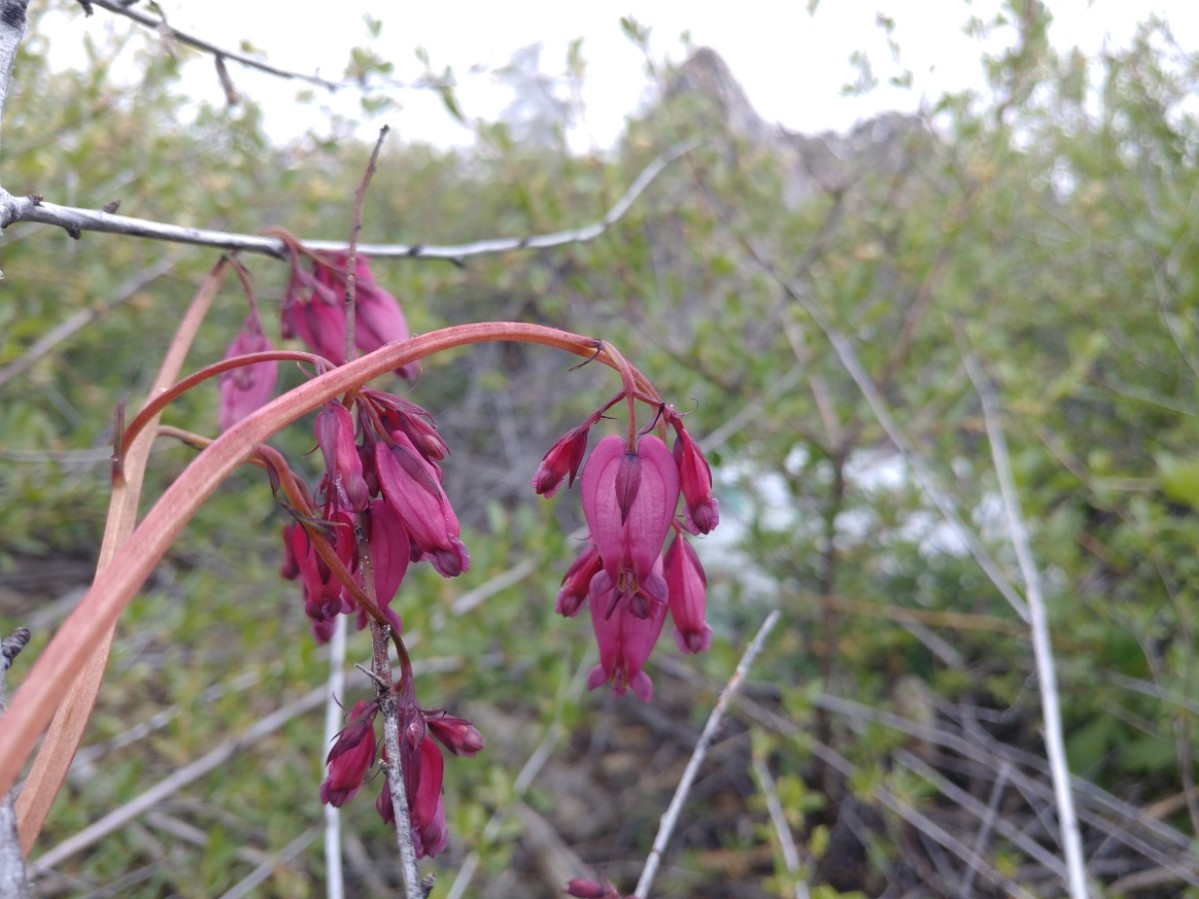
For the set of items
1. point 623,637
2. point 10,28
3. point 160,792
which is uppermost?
point 10,28

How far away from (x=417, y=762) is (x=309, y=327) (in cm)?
49

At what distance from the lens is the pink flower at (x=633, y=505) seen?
0.68 m

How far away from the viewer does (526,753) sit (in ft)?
9.05

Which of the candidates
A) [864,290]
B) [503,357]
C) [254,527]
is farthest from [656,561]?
[503,357]

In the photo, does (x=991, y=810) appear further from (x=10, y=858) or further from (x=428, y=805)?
(x=10, y=858)

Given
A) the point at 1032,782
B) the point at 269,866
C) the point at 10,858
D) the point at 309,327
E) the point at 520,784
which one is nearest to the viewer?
the point at 10,858

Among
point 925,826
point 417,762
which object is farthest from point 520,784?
point 417,762

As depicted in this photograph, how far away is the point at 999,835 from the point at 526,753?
54.5 inches

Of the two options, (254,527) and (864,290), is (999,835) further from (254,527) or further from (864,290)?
(254,527)

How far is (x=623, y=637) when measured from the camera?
79cm

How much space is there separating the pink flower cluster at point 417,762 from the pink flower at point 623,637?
0.14 metres

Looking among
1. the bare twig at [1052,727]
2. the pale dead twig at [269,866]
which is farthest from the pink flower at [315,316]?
the pale dead twig at [269,866]

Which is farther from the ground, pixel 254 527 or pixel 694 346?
pixel 694 346

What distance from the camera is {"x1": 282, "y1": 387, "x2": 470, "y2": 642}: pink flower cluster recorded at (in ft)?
1.97
